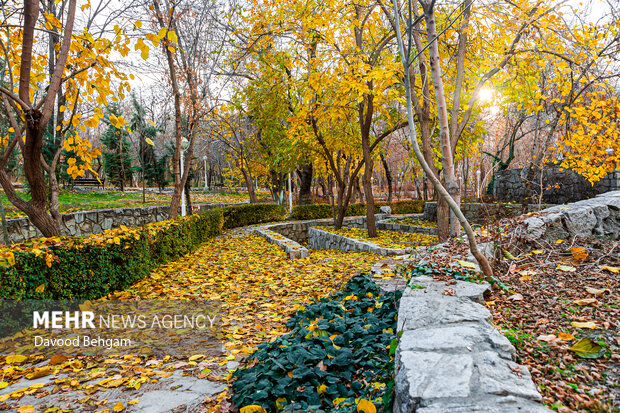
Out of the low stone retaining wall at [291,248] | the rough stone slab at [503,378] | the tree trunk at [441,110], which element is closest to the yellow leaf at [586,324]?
the rough stone slab at [503,378]

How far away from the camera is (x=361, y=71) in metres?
6.09

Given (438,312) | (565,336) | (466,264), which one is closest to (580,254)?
(466,264)

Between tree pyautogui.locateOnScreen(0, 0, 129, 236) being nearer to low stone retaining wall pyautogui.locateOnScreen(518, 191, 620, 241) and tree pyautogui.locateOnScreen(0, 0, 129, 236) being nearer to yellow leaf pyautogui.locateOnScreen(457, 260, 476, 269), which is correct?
yellow leaf pyautogui.locateOnScreen(457, 260, 476, 269)

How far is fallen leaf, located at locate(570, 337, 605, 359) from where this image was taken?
5.42 ft

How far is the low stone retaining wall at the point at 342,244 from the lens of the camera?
6843mm

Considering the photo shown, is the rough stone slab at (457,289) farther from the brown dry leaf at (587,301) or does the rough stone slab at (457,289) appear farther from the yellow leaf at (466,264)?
the brown dry leaf at (587,301)

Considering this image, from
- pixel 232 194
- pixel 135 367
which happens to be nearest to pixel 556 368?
pixel 135 367

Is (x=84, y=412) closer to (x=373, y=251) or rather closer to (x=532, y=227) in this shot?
(x=532, y=227)

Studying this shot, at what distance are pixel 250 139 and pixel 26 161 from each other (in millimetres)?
14696

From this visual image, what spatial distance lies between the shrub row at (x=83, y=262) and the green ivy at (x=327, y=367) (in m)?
2.36

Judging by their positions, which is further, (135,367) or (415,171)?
(415,171)

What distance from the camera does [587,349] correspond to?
1.68 meters

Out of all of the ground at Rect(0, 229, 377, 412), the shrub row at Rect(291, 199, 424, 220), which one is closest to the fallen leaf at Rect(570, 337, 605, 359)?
the ground at Rect(0, 229, 377, 412)

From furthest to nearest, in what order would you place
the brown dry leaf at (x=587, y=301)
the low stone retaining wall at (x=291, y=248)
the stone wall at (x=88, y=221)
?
the stone wall at (x=88, y=221) < the low stone retaining wall at (x=291, y=248) < the brown dry leaf at (x=587, y=301)
